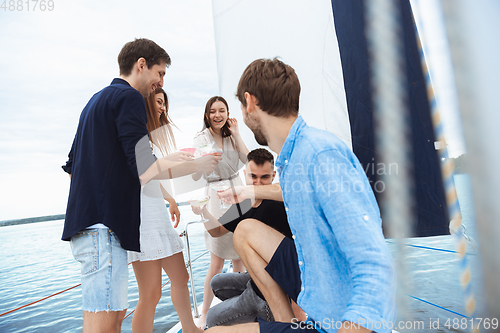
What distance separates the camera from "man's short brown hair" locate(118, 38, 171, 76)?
3.32ft

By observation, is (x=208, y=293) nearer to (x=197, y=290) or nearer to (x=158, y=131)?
(x=158, y=131)

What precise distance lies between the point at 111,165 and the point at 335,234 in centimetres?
68

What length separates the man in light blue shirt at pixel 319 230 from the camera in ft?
1.52

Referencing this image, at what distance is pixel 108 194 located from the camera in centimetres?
81

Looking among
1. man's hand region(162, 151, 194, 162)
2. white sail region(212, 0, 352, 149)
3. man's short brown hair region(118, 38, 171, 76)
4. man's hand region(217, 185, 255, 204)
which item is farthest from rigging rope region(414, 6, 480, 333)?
man's short brown hair region(118, 38, 171, 76)

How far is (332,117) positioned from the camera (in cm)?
175

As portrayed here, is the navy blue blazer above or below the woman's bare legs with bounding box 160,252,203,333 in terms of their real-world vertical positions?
above

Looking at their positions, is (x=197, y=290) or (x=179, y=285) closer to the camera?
(x=179, y=285)

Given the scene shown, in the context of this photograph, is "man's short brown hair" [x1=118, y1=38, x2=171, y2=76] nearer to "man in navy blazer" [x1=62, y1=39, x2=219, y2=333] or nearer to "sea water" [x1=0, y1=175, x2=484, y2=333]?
"man in navy blazer" [x1=62, y1=39, x2=219, y2=333]

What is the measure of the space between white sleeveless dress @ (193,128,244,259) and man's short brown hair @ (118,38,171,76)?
738mm

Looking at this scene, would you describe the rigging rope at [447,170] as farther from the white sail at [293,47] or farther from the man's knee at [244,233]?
the man's knee at [244,233]

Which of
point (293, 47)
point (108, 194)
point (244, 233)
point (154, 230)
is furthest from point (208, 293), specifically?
point (293, 47)

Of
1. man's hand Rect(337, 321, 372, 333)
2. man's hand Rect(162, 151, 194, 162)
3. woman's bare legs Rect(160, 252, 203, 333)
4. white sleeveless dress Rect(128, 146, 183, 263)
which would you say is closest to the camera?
man's hand Rect(337, 321, 372, 333)

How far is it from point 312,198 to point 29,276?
8.25 metres
